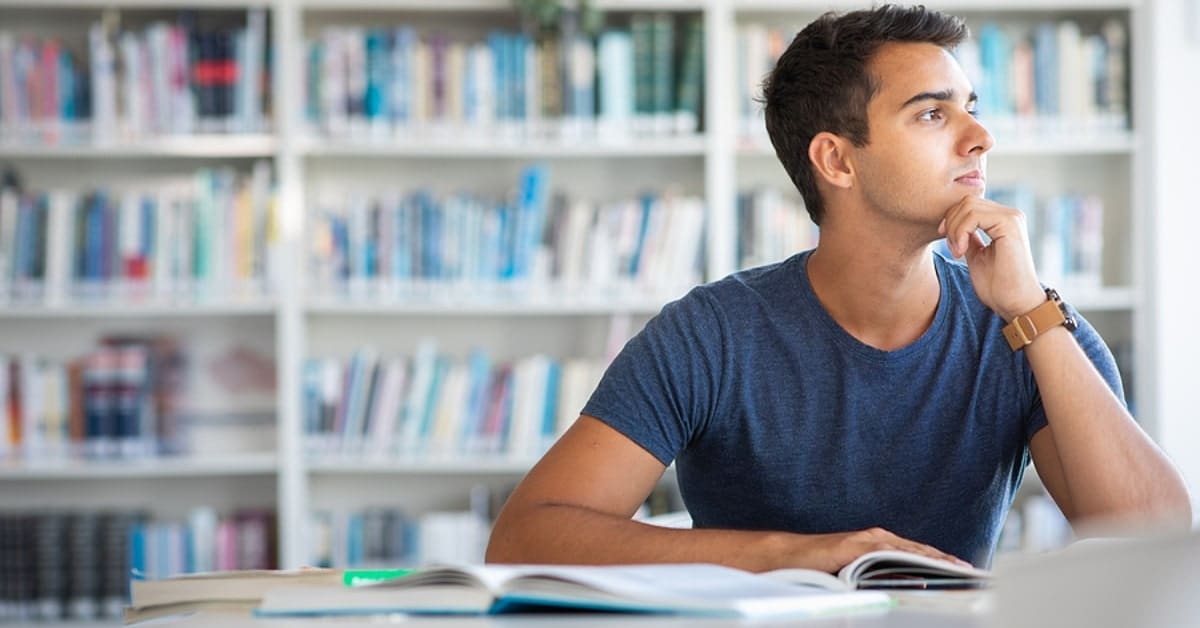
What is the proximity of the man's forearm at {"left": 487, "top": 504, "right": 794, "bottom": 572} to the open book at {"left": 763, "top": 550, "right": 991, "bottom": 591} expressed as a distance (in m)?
0.11

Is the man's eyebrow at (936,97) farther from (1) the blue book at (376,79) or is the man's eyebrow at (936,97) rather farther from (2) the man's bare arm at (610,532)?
(1) the blue book at (376,79)

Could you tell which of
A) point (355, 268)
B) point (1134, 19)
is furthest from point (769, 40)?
point (355, 268)

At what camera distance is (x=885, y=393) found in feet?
5.45

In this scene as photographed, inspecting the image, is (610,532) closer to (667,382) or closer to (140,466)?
(667,382)

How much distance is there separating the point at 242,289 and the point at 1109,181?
2.20m

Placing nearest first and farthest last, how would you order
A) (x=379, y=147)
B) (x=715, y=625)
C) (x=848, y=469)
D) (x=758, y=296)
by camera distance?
(x=715, y=625)
(x=848, y=469)
(x=758, y=296)
(x=379, y=147)

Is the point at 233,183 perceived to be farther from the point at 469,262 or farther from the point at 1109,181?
the point at 1109,181

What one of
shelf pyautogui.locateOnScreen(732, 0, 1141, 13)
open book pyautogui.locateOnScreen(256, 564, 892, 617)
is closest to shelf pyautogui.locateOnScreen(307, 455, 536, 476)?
shelf pyautogui.locateOnScreen(732, 0, 1141, 13)

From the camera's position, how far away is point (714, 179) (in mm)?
3467

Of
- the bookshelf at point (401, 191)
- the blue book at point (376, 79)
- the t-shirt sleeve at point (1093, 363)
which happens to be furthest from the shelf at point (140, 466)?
the t-shirt sleeve at point (1093, 363)

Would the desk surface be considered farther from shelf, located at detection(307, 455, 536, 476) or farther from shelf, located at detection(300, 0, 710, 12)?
shelf, located at detection(300, 0, 710, 12)

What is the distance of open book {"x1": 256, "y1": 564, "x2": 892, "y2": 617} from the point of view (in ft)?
3.02

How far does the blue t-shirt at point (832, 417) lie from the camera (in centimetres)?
163

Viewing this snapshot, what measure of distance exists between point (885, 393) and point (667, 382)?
252mm
